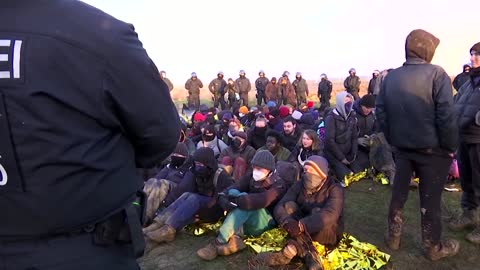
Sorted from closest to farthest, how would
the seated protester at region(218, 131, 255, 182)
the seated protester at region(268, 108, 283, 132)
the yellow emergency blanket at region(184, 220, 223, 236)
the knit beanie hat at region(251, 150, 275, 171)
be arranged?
the knit beanie hat at region(251, 150, 275, 171), the yellow emergency blanket at region(184, 220, 223, 236), the seated protester at region(218, 131, 255, 182), the seated protester at region(268, 108, 283, 132)

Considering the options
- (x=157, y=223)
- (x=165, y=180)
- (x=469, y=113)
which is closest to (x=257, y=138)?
(x=165, y=180)

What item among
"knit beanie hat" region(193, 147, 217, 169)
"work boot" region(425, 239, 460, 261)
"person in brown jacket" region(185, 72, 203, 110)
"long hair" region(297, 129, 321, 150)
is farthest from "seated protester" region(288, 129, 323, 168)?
"person in brown jacket" region(185, 72, 203, 110)

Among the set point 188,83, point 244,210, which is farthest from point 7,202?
point 188,83

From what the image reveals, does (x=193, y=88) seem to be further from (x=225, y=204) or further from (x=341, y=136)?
(x=225, y=204)

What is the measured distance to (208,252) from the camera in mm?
4156

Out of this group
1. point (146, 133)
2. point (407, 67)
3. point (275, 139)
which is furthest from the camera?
point (275, 139)

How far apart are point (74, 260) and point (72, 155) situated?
38 cm

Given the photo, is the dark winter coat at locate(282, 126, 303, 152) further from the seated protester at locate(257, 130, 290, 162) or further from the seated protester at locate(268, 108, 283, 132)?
the seated protester at locate(268, 108, 283, 132)

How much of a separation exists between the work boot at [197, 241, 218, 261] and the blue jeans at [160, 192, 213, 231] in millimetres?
531

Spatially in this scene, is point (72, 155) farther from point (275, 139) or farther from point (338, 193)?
point (275, 139)

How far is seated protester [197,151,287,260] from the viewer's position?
4195 millimetres

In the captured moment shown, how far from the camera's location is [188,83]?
1823 centimetres

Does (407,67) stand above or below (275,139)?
above

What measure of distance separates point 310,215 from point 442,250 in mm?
1269
